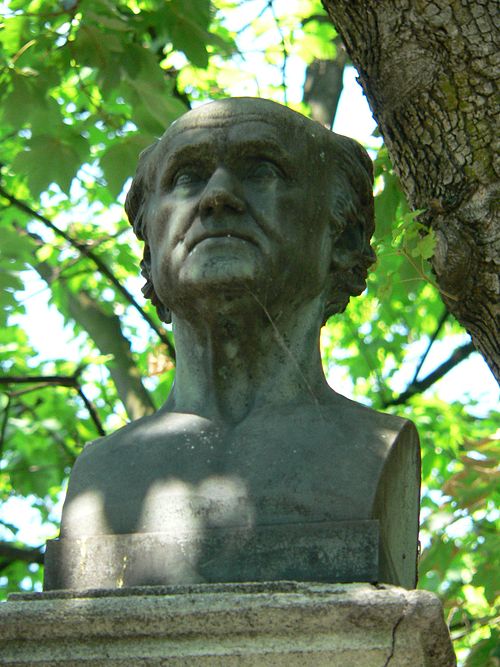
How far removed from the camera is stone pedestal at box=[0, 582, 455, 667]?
2.85 m

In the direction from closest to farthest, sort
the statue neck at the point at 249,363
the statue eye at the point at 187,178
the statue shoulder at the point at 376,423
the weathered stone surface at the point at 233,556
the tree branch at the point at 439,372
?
the weathered stone surface at the point at 233,556 < the statue shoulder at the point at 376,423 < the statue neck at the point at 249,363 < the statue eye at the point at 187,178 < the tree branch at the point at 439,372

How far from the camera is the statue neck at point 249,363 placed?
3.69 m

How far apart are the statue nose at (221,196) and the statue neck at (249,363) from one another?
0.27 meters

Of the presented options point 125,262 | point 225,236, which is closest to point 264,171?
point 225,236

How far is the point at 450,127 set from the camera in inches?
163

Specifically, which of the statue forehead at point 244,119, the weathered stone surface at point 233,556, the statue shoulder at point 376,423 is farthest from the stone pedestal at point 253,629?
the statue forehead at point 244,119

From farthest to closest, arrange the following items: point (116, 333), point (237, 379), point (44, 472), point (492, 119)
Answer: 1. point (44, 472)
2. point (116, 333)
3. point (492, 119)
4. point (237, 379)

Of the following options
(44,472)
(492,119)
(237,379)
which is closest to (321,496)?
(237,379)

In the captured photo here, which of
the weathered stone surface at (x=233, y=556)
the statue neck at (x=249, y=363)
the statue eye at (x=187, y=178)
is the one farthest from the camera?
the statue eye at (x=187, y=178)

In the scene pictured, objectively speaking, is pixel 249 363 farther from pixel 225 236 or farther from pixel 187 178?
pixel 187 178

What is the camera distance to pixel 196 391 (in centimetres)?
378

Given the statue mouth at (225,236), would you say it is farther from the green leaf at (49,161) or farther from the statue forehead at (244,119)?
the green leaf at (49,161)

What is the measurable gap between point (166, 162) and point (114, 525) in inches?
41.0

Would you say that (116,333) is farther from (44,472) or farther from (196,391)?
(196,391)
